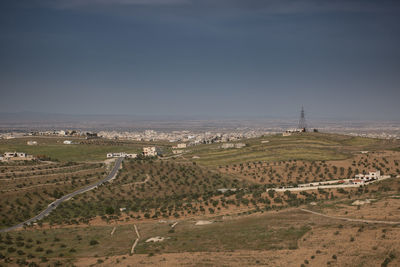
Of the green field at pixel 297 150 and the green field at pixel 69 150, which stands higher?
the green field at pixel 297 150

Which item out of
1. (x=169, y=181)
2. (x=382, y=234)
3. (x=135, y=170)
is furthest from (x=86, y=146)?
(x=382, y=234)

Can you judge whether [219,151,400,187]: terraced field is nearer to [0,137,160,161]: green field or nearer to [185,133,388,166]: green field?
[185,133,388,166]: green field

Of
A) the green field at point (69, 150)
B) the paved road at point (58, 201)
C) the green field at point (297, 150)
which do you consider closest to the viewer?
the paved road at point (58, 201)

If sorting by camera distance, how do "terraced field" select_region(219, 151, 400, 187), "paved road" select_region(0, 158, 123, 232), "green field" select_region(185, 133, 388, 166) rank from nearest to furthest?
"paved road" select_region(0, 158, 123, 232) < "terraced field" select_region(219, 151, 400, 187) < "green field" select_region(185, 133, 388, 166)

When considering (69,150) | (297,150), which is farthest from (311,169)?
(69,150)

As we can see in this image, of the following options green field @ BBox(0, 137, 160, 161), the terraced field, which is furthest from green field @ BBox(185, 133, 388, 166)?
green field @ BBox(0, 137, 160, 161)

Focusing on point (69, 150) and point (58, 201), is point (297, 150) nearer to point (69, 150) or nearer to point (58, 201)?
point (58, 201)

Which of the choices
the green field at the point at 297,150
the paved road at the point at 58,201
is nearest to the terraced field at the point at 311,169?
the green field at the point at 297,150

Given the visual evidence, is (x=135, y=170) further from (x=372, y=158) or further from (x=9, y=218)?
(x=372, y=158)

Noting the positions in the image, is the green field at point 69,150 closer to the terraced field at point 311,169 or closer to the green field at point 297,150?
the green field at point 297,150

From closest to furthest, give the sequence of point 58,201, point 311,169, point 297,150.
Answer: point 58,201, point 311,169, point 297,150

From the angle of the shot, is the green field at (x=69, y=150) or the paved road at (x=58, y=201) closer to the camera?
the paved road at (x=58, y=201)
